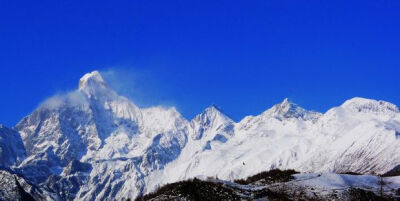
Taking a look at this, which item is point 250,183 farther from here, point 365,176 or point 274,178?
point 365,176

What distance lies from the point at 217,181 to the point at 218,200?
10032 mm

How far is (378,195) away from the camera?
2891 inches

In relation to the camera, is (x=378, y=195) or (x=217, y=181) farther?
(x=217, y=181)

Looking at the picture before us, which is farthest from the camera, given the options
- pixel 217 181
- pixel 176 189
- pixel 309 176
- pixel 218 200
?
pixel 309 176

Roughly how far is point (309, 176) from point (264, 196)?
48.3ft

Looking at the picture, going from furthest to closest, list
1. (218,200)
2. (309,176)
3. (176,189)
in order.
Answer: (309,176), (176,189), (218,200)

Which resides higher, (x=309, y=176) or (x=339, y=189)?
(x=309, y=176)

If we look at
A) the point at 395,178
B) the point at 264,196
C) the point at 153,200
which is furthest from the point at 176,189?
the point at 395,178

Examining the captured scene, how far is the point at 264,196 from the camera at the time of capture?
235 ft

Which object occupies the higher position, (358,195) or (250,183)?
(250,183)

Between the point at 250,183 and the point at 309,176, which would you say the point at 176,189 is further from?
the point at 309,176

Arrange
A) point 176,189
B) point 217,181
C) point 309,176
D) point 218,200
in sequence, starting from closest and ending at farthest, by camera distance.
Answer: point 218,200 → point 176,189 → point 217,181 → point 309,176

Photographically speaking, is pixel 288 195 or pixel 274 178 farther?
pixel 274 178

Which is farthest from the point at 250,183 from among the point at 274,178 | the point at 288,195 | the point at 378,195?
the point at 378,195
